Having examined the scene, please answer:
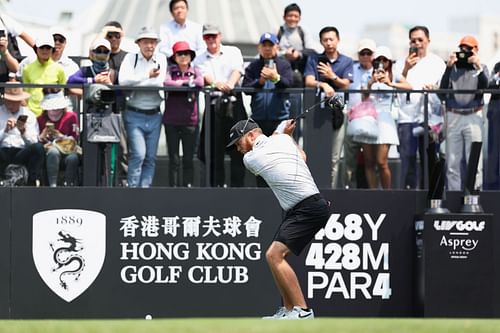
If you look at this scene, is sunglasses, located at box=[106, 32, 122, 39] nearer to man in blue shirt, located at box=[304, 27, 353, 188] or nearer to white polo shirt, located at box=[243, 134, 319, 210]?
man in blue shirt, located at box=[304, 27, 353, 188]

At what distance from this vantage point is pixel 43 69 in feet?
54.7

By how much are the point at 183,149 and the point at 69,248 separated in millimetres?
1874

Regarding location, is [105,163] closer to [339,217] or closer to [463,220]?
[339,217]

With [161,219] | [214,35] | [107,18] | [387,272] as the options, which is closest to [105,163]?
[161,219]

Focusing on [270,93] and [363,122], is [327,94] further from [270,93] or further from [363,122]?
[270,93]

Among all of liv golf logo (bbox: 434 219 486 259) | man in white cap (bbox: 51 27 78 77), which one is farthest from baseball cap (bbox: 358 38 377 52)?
man in white cap (bbox: 51 27 78 77)

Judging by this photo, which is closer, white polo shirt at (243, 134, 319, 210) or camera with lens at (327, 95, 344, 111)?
white polo shirt at (243, 134, 319, 210)

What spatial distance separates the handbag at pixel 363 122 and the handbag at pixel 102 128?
285cm

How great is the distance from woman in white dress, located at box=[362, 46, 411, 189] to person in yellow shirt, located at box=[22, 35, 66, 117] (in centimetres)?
383

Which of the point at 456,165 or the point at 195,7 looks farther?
the point at 195,7

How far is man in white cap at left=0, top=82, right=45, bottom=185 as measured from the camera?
1627cm

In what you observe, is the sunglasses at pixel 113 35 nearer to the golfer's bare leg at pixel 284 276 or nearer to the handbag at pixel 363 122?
the handbag at pixel 363 122

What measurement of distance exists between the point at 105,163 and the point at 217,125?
1.44 m

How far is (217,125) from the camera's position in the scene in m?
16.8
